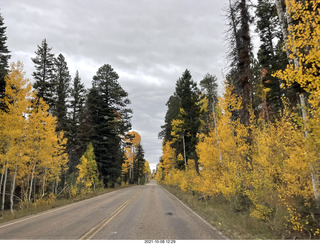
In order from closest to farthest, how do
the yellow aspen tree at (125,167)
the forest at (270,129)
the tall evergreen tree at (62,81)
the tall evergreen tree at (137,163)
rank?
1. the forest at (270,129)
2. the tall evergreen tree at (62,81)
3. the yellow aspen tree at (125,167)
4. the tall evergreen tree at (137,163)

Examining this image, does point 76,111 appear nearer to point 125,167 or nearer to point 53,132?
point 53,132

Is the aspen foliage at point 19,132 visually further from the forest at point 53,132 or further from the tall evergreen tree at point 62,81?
the tall evergreen tree at point 62,81

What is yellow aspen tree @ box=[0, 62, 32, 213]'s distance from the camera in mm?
14422

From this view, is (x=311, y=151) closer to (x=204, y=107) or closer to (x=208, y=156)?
(x=208, y=156)

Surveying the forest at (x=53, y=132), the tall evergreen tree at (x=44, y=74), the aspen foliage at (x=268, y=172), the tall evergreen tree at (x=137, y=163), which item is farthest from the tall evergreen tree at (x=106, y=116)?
the tall evergreen tree at (x=137, y=163)

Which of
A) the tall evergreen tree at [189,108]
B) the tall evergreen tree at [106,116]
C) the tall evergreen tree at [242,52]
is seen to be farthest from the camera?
the tall evergreen tree at [106,116]

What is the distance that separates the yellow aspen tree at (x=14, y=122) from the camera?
14422 millimetres

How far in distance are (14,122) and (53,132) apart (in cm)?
539

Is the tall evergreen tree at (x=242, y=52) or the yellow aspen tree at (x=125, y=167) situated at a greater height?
the tall evergreen tree at (x=242, y=52)

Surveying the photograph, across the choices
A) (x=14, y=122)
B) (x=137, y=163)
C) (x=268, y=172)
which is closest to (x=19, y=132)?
(x=14, y=122)

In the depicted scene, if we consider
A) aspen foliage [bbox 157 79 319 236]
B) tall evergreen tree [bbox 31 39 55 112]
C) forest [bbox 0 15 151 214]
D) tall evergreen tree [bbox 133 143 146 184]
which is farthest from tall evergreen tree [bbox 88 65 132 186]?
tall evergreen tree [bbox 133 143 146 184]

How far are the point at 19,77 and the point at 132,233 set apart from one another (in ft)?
51.4

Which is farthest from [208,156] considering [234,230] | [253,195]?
[234,230]

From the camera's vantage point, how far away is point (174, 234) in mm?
6641
